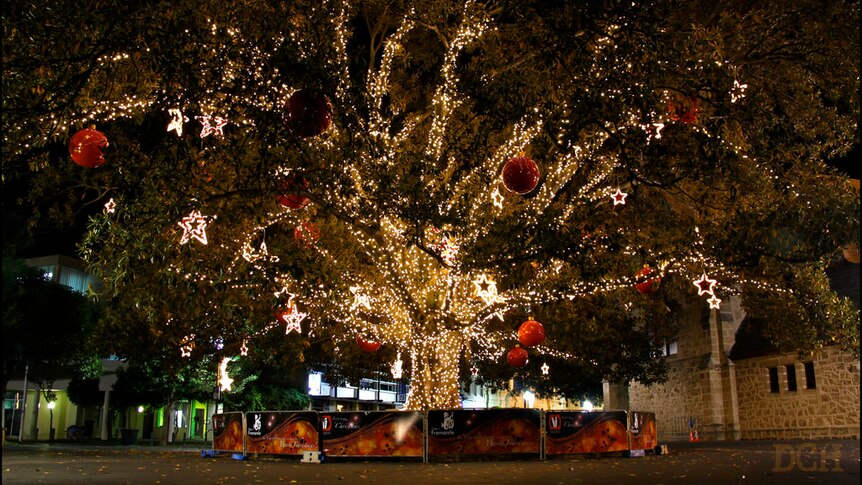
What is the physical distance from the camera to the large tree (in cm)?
885

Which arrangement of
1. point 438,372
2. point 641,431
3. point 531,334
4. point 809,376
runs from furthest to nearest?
point 809,376
point 641,431
point 438,372
point 531,334

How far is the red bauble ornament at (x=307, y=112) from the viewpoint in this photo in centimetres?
775

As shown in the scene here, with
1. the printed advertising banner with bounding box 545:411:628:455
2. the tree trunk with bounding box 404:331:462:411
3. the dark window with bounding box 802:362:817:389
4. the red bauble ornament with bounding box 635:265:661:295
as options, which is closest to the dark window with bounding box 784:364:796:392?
the dark window with bounding box 802:362:817:389

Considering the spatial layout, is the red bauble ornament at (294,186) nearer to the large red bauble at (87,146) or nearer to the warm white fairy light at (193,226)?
the warm white fairy light at (193,226)

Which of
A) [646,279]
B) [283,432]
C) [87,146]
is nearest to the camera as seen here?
[87,146]

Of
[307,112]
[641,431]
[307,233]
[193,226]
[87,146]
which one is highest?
[307,233]

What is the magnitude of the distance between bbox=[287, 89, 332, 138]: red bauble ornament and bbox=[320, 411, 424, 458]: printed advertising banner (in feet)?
29.3

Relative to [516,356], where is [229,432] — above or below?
below

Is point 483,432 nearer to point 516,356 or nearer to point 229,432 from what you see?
point 516,356

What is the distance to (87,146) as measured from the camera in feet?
30.1

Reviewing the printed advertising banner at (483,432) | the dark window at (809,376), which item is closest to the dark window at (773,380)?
the dark window at (809,376)

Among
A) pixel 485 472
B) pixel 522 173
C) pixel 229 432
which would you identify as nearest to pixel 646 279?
pixel 485 472

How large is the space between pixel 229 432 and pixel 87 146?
1088 cm

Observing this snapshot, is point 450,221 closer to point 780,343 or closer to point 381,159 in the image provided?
point 381,159
